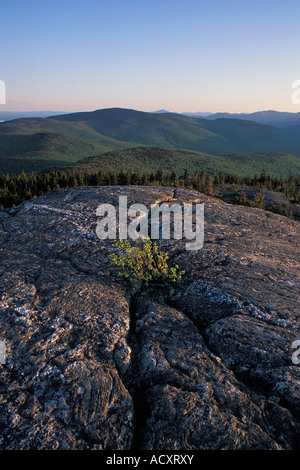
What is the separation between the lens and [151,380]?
3363 millimetres

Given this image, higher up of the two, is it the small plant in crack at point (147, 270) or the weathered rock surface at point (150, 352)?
the small plant in crack at point (147, 270)

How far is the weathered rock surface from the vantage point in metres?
2.75

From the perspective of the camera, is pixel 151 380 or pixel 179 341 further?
pixel 179 341

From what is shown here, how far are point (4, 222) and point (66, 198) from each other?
2.33 m

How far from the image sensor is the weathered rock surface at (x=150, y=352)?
2754 millimetres

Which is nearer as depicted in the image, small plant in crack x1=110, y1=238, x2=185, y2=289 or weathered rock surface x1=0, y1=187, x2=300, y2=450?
weathered rock surface x1=0, y1=187, x2=300, y2=450

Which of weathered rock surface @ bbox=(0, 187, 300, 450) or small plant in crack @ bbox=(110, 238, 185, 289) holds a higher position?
small plant in crack @ bbox=(110, 238, 185, 289)

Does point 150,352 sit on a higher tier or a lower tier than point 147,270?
lower

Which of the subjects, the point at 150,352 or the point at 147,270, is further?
the point at 147,270

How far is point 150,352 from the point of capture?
12.1 ft
